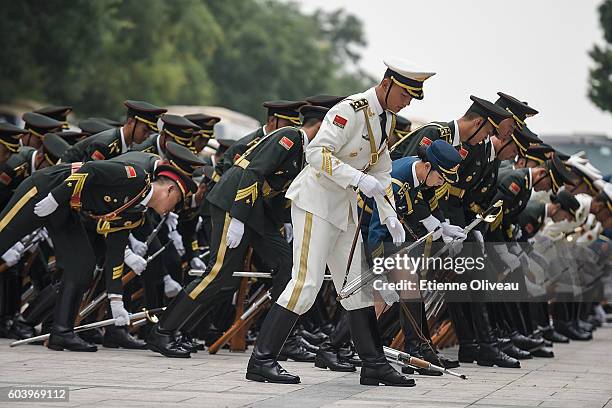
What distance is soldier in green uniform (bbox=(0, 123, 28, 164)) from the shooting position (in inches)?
471

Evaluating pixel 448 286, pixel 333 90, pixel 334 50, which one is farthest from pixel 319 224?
pixel 334 50

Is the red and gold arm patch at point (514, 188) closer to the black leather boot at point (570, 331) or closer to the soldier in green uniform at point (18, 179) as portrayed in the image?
the soldier in green uniform at point (18, 179)

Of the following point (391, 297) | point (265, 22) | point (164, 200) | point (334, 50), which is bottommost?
point (391, 297)

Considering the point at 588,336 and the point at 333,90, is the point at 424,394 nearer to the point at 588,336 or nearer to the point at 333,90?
the point at 588,336

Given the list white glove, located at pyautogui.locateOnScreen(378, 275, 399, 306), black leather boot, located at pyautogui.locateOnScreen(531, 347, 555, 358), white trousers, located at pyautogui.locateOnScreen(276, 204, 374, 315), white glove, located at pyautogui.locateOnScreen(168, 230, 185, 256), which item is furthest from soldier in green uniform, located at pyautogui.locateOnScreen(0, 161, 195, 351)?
black leather boot, located at pyautogui.locateOnScreen(531, 347, 555, 358)

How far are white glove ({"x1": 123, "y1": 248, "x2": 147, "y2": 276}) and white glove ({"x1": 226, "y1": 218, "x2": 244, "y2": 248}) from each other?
137cm

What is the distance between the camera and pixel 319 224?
9.03 metres

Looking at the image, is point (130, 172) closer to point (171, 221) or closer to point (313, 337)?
point (171, 221)

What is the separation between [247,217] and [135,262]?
1.49 meters

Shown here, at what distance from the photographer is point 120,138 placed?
1158 centimetres

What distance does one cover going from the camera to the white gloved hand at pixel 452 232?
423 inches

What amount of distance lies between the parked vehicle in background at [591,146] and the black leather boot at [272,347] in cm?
1999

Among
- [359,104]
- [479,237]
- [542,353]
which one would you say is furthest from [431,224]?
[542,353]

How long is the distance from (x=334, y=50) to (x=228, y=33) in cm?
4025
